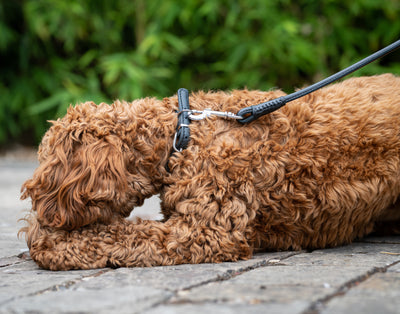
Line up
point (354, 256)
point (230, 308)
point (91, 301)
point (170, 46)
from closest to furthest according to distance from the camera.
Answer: point (230, 308) < point (91, 301) < point (354, 256) < point (170, 46)

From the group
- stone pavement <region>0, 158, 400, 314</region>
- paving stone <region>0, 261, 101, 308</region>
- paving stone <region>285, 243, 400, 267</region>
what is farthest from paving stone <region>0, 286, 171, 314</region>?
paving stone <region>285, 243, 400, 267</region>

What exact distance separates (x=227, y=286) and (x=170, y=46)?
7.78m

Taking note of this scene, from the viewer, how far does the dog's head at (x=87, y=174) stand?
104 inches

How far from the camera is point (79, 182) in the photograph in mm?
2648

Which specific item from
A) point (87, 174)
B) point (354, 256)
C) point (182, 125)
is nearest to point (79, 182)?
point (87, 174)

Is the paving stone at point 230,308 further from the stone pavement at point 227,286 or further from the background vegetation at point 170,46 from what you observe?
the background vegetation at point 170,46

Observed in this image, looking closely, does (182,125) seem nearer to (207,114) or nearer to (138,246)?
(207,114)

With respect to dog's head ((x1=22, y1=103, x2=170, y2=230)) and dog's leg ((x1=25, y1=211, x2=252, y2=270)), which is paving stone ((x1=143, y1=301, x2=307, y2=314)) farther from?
dog's head ((x1=22, y1=103, x2=170, y2=230))

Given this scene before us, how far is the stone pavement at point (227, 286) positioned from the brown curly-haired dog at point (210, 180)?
13 centimetres

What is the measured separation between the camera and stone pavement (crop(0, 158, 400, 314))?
1778 millimetres

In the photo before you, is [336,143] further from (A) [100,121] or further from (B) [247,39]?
(B) [247,39]

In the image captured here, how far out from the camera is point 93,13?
957 centimetres

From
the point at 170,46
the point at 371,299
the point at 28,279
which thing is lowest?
the point at 371,299

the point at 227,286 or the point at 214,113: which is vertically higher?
the point at 214,113
